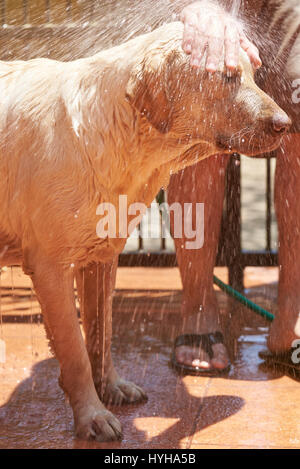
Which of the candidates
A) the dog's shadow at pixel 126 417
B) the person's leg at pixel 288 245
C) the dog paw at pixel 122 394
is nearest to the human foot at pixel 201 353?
the dog's shadow at pixel 126 417

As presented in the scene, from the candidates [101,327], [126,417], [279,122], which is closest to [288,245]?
[101,327]

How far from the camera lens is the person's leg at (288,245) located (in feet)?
10.7

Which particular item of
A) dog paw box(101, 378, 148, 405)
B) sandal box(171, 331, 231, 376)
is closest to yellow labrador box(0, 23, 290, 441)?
dog paw box(101, 378, 148, 405)

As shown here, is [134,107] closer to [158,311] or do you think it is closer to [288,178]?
[288,178]

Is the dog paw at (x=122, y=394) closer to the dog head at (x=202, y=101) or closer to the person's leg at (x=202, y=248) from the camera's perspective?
the person's leg at (x=202, y=248)

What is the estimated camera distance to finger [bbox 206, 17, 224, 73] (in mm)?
2107

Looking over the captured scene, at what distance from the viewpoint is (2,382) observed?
3068 millimetres

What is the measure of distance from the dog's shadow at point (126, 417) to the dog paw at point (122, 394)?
0.13 feet

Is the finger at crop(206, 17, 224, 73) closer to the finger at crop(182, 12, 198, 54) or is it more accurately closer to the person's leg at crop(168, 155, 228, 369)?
the finger at crop(182, 12, 198, 54)

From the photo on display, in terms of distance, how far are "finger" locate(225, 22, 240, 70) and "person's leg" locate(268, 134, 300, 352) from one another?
1.15 m

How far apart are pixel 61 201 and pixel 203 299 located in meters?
1.33

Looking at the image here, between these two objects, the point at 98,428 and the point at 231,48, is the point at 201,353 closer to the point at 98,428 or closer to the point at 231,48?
the point at 98,428

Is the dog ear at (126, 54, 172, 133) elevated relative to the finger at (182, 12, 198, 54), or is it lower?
lower
